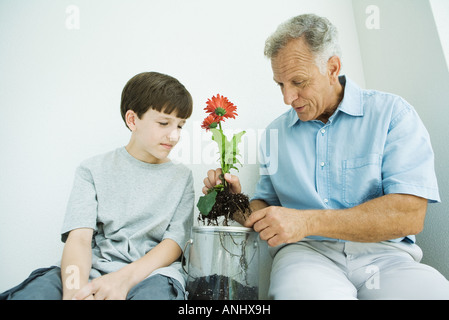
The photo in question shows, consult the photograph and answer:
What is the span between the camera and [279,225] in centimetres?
97

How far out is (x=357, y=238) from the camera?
1.00 meters

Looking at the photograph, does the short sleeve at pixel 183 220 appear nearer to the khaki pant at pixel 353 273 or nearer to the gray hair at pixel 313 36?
the khaki pant at pixel 353 273

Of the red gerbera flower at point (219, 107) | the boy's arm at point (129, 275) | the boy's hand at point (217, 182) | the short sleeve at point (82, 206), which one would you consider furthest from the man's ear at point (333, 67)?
the short sleeve at point (82, 206)

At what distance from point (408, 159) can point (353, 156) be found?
18cm

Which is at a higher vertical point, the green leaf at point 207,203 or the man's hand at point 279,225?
the green leaf at point 207,203

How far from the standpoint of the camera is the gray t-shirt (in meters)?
1.13

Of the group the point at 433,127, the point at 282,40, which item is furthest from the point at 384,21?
the point at 282,40

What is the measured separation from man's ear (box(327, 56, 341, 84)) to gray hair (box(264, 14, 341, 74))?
2 centimetres

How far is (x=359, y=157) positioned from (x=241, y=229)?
1.71 feet

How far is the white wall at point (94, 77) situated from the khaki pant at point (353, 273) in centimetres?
58

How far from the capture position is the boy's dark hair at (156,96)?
1.25 m

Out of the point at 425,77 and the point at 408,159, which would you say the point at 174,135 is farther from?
the point at 425,77

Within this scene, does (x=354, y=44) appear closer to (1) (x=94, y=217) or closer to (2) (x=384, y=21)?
(2) (x=384, y=21)
